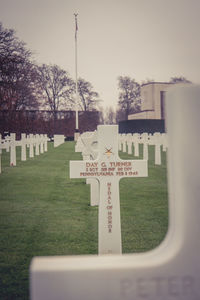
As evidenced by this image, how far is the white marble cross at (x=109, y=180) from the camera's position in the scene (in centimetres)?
292

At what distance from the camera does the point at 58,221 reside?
4.22 meters

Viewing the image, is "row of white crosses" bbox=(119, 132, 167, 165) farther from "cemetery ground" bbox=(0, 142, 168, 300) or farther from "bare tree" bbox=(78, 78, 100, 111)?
"bare tree" bbox=(78, 78, 100, 111)

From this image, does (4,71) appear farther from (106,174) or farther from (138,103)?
(138,103)

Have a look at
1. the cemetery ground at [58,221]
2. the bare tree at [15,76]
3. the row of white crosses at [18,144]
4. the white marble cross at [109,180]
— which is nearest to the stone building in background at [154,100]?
the bare tree at [15,76]

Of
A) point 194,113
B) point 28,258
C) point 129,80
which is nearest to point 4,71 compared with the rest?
point 28,258

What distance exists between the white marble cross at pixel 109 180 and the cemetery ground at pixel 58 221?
0.32m

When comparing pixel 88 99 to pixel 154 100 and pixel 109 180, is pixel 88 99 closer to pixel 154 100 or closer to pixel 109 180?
pixel 154 100

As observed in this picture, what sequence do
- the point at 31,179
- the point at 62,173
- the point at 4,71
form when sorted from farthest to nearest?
the point at 4,71
the point at 62,173
the point at 31,179

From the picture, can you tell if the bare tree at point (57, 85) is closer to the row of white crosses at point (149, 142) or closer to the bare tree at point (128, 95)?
the bare tree at point (128, 95)

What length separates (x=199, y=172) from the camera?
945 mm

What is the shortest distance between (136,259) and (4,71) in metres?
21.2

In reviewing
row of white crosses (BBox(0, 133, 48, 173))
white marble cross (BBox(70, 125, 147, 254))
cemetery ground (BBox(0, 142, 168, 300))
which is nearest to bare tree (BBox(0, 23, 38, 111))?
row of white crosses (BBox(0, 133, 48, 173))

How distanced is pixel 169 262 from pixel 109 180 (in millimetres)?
1996

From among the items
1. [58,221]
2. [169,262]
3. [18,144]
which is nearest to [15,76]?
[18,144]
